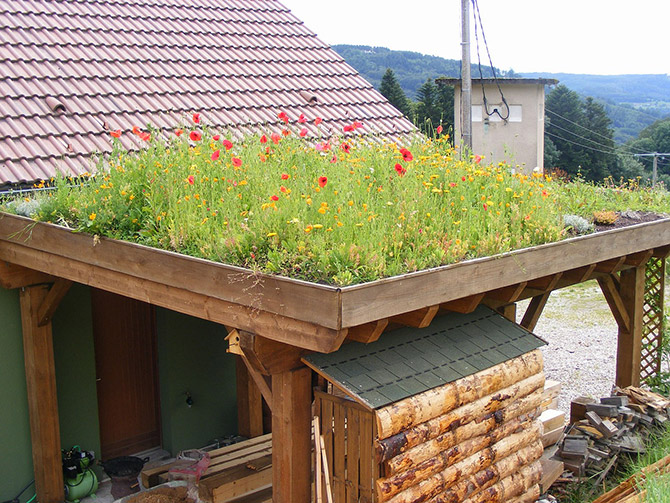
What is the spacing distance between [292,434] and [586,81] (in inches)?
4254

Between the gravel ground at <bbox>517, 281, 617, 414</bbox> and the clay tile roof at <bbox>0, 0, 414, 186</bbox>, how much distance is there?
14.7 ft

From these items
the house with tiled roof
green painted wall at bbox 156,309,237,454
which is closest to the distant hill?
the house with tiled roof

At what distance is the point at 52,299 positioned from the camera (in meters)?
5.46

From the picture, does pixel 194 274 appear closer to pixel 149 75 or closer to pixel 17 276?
pixel 17 276

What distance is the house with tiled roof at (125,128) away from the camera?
604cm

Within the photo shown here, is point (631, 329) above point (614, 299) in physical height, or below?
below

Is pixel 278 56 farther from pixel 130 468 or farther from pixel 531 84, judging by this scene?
pixel 531 84

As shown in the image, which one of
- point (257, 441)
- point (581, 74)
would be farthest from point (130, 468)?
point (581, 74)

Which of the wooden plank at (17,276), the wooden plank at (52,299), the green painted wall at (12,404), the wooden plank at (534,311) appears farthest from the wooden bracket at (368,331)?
the green painted wall at (12,404)

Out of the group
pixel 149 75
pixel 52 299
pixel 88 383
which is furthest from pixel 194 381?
pixel 149 75

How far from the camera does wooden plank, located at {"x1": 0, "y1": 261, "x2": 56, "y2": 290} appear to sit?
5.45 m

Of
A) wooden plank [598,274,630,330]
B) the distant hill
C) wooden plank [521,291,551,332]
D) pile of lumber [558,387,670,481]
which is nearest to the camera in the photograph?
wooden plank [521,291,551,332]

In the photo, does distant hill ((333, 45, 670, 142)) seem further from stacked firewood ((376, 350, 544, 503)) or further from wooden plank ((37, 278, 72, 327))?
stacked firewood ((376, 350, 544, 503))

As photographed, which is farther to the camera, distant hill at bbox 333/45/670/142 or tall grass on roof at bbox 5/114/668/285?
distant hill at bbox 333/45/670/142
